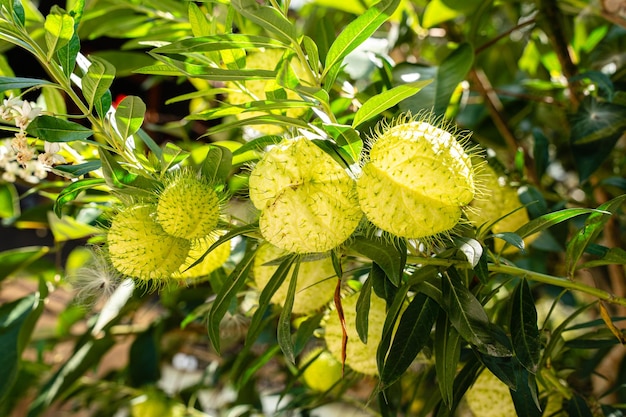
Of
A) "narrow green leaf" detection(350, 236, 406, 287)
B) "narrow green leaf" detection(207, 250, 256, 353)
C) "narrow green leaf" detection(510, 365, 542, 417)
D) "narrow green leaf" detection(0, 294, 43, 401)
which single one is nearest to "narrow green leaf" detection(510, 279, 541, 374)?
"narrow green leaf" detection(510, 365, 542, 417)

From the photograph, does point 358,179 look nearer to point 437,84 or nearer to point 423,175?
point 423,175

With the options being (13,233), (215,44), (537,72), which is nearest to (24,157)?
(215,44)

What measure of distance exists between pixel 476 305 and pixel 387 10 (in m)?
0.25

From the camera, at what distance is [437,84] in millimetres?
720

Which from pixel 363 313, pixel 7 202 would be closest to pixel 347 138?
pixel 363 313

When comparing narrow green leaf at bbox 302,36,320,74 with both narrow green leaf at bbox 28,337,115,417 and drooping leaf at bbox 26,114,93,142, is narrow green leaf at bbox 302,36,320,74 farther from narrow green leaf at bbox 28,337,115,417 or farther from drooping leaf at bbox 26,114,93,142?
narrow green leaf at bbox 28,337,115,417

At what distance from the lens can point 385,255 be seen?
511 millimetres

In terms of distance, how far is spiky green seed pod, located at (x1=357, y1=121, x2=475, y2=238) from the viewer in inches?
18.4

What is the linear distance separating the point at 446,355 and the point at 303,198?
192 mm

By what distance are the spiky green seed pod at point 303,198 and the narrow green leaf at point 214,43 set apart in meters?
0.10

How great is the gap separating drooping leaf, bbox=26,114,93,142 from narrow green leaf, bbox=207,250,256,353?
176 millimetres

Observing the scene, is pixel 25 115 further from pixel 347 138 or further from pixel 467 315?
pixel 467 315

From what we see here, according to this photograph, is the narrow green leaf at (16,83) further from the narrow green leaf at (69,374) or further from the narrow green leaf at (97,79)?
the narrow green leaf at (69,374)

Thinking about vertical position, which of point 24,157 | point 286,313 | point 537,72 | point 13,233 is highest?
point 24,157
